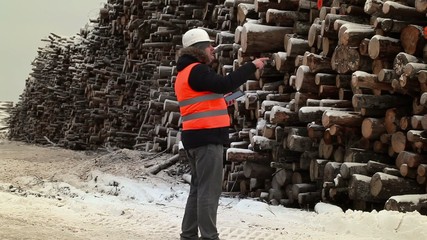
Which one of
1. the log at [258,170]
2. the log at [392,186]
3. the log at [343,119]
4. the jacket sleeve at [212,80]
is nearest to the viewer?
the jacket sleeve at [212,80]

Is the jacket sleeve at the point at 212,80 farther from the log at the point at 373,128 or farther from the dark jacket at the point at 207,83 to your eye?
the log at the point at 373,128

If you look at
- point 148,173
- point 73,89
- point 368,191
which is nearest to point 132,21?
point 73,89

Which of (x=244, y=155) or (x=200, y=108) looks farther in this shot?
(x=244, y=155)

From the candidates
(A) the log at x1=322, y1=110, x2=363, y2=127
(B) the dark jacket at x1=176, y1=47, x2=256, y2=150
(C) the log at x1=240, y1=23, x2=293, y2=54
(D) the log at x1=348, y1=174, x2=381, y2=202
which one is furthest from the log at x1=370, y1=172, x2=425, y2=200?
(C) the log at x1=240, y1=23, x2=293, y2=54

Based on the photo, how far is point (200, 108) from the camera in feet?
13.6

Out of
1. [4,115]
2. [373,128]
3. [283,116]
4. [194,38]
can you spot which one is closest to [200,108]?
[194,38]

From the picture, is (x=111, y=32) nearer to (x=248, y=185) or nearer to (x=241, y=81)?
(x=248, y=185)

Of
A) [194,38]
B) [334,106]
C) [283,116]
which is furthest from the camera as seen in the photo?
[283,116]

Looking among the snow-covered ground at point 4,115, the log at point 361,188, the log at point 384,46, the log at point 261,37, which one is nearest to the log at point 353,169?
the log at point 361,188

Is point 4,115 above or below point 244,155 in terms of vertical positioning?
below

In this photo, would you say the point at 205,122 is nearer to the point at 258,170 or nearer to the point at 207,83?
the point at 207,83

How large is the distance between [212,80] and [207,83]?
43 mm

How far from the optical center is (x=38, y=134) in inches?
984

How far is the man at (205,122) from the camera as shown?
4.10 m
